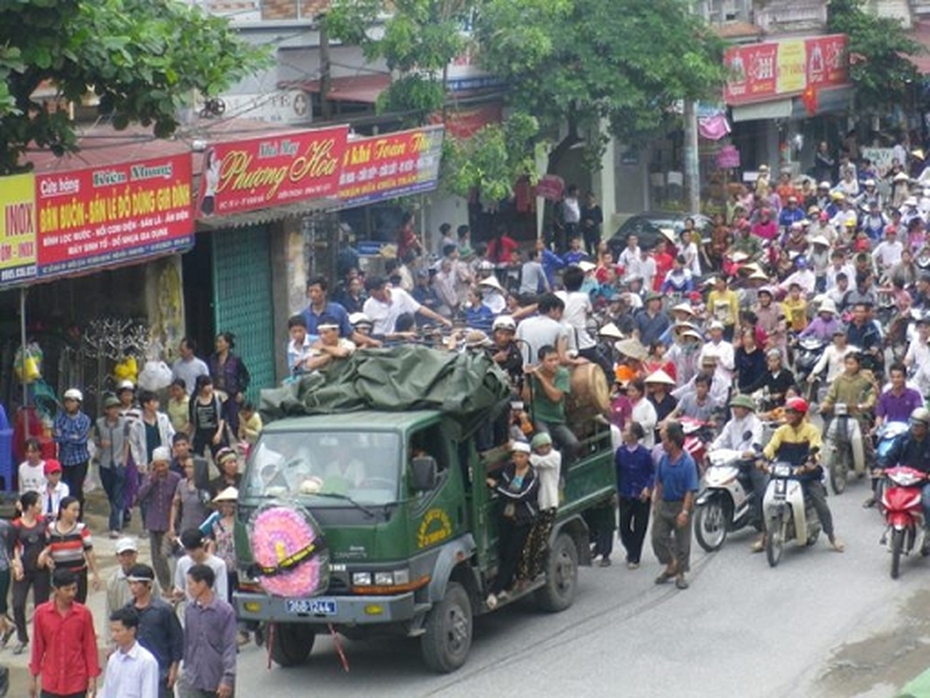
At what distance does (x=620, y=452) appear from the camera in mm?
18047

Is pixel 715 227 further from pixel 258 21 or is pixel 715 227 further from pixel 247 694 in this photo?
pixel 247 694

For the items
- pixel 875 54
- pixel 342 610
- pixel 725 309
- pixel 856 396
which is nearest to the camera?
pixel 342 610

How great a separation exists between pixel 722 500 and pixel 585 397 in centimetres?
211

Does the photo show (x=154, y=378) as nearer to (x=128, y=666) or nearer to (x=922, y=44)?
(x=128, y=666)

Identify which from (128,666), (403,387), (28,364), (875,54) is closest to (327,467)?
(403,387)

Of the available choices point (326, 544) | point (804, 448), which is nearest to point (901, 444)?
point (804, 448)

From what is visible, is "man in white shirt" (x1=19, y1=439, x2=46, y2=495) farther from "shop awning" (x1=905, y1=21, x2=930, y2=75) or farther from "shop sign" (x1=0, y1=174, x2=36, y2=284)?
"shop awning" (x1=905, y1=21, x2=930, y2=75)

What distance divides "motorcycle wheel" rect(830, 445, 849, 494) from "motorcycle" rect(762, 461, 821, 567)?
2239 millimetres

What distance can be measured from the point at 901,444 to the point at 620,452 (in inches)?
100

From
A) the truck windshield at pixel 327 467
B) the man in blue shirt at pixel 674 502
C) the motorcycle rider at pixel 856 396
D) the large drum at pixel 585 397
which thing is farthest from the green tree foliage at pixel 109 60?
the motorcycle rider at pixel 856 396

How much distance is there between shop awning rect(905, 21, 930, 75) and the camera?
47031 millimetres

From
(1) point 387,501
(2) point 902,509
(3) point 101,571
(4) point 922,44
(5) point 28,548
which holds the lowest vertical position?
(3) point 101,571

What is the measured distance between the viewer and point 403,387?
1532cm

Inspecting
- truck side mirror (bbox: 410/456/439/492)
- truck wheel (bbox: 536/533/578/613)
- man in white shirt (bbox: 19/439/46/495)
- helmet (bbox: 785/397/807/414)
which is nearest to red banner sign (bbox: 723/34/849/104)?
A: helmet (bbox: 785/397/807/414)
